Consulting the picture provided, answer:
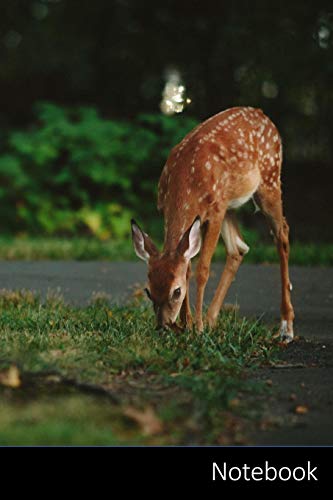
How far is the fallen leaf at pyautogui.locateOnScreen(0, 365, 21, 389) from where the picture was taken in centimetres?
548

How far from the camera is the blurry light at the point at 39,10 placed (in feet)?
58.4

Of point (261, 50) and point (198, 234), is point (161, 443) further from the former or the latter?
point (261, 50)

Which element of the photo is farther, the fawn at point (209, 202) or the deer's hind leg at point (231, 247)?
the deer's hind leg at point (231, 247)

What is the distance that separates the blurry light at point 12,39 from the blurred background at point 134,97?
0.03m

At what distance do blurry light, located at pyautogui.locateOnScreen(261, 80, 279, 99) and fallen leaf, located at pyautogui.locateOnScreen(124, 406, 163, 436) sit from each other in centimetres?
1168

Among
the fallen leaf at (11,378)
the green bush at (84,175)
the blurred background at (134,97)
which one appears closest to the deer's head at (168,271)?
the fallen leaf at (11,378)

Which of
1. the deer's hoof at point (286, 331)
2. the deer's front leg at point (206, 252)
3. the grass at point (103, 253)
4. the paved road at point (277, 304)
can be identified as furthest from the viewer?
the grass at point (103, 253)

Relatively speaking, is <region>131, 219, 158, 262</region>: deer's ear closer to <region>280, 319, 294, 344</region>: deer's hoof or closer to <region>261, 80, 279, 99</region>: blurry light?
<region>280, 319, 294, 344</region>: deer's hoof

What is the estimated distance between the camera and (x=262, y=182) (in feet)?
25.5

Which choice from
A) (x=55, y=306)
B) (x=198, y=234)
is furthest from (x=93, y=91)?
(x=198, y=234)

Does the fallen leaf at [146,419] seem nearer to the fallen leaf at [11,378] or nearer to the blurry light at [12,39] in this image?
the fallen leaf at [11,378]

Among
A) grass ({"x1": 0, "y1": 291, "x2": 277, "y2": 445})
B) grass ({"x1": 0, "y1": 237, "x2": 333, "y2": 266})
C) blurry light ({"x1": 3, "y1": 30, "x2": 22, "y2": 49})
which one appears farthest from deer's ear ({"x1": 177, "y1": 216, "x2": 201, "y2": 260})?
blurry light ({"x1": 3, "y1": 30, "x2": 22, "y2": 49})

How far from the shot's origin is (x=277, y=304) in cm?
902

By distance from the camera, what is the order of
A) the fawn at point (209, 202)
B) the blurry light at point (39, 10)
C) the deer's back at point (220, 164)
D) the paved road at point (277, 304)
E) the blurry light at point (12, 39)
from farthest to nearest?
the blurry light at point (12, 39)
the blurry light at point (39, 10)
the deer's back at point (220, 164)
the fawn at point (209, 202)
the paved road at point (277, 304)
